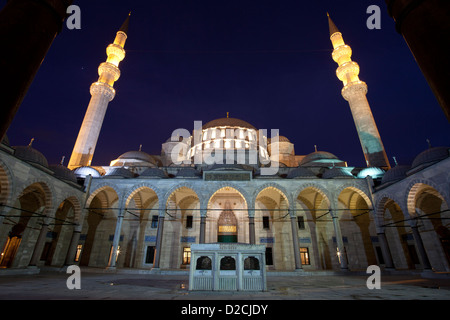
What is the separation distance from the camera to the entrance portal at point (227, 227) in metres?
18.9

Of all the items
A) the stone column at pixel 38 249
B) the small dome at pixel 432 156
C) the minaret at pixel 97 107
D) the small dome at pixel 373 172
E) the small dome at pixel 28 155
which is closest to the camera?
the stone column at pixel 38 249

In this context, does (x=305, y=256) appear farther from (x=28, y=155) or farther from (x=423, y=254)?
(x=28, y=155)

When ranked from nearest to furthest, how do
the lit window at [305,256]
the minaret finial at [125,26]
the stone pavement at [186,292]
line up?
1. the stone pavement at [186,292]
2. the lit window at [305,256]
3. the minaret finial at [125,26]

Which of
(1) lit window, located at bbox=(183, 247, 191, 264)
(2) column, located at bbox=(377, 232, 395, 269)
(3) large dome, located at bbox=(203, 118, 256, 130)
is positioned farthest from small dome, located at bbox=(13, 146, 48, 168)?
(2) column, located at bbox=(377, 232, 395, 269)

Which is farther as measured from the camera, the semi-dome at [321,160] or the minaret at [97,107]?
the semi-dome at [321,160]

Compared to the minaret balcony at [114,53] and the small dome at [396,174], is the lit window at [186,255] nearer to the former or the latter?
the small dome at [396,174]

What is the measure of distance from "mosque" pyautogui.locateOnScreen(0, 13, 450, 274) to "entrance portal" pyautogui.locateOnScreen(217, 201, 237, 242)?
9 centimetres

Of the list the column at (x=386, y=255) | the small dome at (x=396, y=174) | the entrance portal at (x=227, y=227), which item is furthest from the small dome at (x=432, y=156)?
the entrance portal at (x=227, y=227)

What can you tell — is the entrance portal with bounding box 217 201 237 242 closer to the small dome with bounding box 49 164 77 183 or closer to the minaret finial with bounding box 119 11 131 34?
the small dome with bounding box 49 164 77 183

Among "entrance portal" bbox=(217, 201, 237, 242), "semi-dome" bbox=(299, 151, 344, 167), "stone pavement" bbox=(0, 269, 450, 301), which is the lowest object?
"stone pavement" bbox=(0, 269, 450, 301)

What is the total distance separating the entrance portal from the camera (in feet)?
62.0

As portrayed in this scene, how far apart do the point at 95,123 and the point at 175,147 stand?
988 centimetres

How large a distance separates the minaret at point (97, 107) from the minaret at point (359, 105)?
82.8ft

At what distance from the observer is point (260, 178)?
16.5m
